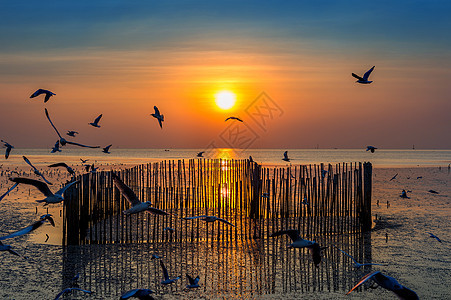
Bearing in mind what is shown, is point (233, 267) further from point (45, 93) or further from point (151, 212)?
point (45, 93)

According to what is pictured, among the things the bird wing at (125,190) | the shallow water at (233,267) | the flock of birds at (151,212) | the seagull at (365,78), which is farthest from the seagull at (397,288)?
the seagull at (365,78)

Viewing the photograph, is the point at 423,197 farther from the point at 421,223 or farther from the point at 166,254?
the point at 166,254

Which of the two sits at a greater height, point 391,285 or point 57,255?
point 391,285

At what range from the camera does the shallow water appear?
34.1 ft

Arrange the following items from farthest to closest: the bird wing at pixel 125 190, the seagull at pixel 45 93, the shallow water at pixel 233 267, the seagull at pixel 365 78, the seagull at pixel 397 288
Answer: the seagull at pixel 365 78 → the seagull at pixel 45 93 → the shallow water at pixel 233 267 → the bird wing at pixel 125 190 → the seagull at pixel 397 288

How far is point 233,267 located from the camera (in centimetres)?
1212

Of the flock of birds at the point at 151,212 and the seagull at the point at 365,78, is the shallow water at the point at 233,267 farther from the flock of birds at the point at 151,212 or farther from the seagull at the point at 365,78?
the seagull at the point at 365,78

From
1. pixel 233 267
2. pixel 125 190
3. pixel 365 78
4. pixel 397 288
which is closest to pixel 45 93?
pixel 125 190

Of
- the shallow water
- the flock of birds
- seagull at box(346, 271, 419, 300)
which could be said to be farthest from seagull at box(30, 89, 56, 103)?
seagull at box(346, 271, 419, 300)

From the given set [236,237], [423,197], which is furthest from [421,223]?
[423,197]

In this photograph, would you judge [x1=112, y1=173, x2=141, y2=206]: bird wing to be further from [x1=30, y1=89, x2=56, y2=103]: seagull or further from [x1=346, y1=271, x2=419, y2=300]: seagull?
[x1=30, y1=89, x2=56, y2=103]: seagull

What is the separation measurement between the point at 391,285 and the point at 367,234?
996 centimetres

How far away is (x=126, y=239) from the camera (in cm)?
1436

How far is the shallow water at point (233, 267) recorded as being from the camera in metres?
10.4
